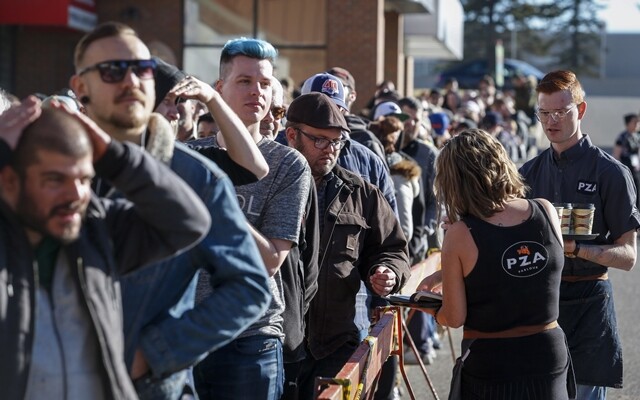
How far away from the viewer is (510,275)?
4.62 metres

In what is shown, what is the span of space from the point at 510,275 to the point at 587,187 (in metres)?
1.69

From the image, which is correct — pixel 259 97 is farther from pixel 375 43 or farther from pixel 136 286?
pixel 375 43

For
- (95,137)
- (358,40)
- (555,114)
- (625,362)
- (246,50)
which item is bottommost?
(625,362)

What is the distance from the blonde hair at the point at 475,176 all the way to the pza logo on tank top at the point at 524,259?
0.18 metres

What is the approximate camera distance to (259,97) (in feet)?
15.0

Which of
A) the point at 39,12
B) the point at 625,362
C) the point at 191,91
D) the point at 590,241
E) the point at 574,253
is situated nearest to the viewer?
the point at 191,91

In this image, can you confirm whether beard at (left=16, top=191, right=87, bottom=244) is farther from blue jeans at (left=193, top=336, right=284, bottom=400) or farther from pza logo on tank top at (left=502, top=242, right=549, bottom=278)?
pza logo on tank top at (left=502, top=242, right=549, bottom=278)

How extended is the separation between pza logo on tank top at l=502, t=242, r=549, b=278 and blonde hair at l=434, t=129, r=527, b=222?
0.60 ft

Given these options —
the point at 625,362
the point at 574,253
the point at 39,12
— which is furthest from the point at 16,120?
the point at 39,12

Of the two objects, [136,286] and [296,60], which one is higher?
[296,60]

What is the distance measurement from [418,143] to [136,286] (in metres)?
7.84

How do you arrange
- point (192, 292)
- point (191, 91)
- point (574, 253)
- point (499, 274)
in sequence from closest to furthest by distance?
point (192, 292) < point (191, 91) < point (499, 274) < point (574, 253)

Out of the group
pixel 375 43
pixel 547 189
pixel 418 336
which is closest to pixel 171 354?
pixel 547 189

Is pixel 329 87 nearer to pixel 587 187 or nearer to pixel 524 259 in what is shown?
pixel 587 187
